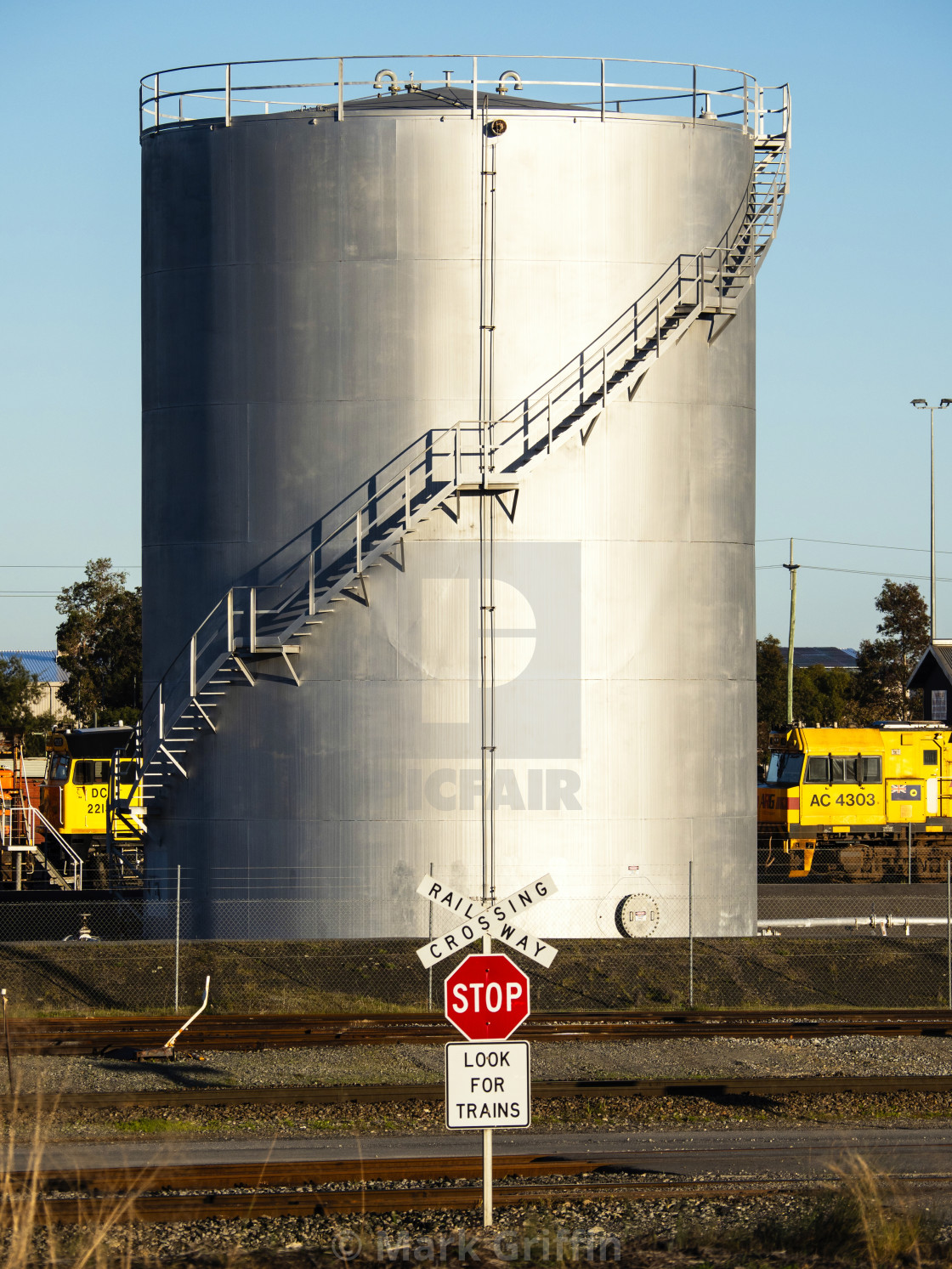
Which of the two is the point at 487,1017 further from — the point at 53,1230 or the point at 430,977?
the point at 430,977

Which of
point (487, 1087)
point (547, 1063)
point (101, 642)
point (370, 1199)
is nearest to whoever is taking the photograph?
point (487, 1087)

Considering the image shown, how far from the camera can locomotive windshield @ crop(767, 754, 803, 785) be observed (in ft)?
127

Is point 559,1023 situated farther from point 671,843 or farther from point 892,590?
point 892,590

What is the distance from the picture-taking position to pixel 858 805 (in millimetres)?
38844

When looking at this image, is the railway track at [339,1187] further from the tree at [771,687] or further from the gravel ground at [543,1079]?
the tree at [771,687]

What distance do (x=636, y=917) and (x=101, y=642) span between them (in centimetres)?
5689

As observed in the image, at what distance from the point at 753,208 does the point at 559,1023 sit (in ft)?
48.4

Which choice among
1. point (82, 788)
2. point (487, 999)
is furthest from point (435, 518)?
point (82, 788)

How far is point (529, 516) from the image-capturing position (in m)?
25.2

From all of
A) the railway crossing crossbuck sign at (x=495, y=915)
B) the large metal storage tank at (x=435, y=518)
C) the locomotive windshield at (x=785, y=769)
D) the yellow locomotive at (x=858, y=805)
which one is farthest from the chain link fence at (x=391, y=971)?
the locomotive windshield at (x=785, y=769)

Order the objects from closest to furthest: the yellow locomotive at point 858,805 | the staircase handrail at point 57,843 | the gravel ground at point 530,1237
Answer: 1. the gravel ground at point 530,1237
2. the staircase handrail at point 57,843
3. the yellow locomotive at point 858,805

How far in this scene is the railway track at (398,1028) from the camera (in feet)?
64.0

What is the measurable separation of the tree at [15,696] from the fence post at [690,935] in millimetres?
57604

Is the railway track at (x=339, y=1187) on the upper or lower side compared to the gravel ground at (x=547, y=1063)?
upper
